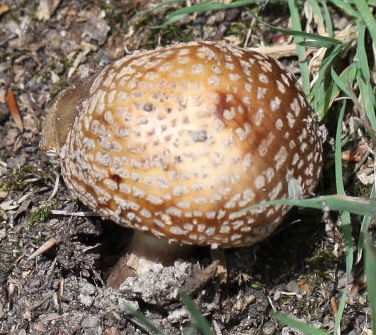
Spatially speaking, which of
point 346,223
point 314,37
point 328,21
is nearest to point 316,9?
point 328,21

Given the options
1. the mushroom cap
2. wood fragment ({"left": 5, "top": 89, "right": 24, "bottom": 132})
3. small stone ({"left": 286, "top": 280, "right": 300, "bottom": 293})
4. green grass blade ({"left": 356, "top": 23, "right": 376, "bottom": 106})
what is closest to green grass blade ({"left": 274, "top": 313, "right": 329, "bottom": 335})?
the mushroom cap

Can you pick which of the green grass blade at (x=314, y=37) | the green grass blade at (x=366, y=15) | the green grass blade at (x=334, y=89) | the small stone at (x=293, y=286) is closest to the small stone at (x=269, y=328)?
the small stone at (x=293, y=286)

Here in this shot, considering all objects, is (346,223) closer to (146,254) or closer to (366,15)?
(146,254)

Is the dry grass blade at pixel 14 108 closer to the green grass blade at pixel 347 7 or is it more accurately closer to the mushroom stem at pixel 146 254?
the mushroom stem at pixel 146 254

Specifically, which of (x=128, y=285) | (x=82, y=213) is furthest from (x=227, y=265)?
(x=82, y=213)

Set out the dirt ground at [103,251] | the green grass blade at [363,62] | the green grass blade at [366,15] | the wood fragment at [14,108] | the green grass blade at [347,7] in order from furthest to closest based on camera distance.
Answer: the wood fragment at [14,108] → the green grass blade at [347,7] → the green grass blade at [366,15] → the green grass blade at [363,62] → the dirt ground at [103,251]

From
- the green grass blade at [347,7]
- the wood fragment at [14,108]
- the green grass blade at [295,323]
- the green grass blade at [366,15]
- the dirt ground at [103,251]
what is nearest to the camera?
the green grass blade at [295,323]
